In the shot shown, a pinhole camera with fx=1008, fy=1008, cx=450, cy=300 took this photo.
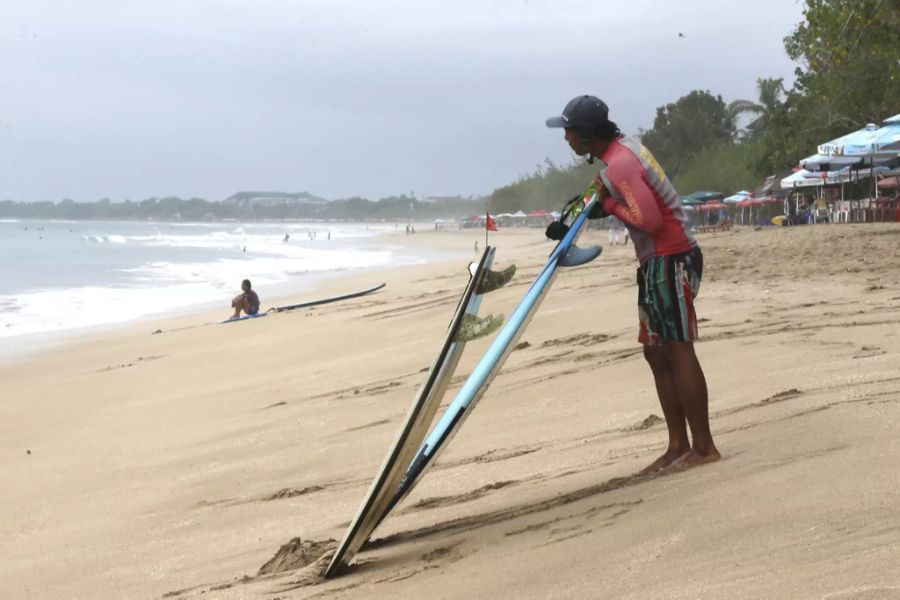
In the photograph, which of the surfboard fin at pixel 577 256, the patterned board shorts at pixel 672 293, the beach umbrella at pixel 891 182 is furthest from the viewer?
the beach umbrella at pixel 891 182

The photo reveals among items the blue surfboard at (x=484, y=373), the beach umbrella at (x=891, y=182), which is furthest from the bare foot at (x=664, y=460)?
the beach umbrella at (x=891, y=182)

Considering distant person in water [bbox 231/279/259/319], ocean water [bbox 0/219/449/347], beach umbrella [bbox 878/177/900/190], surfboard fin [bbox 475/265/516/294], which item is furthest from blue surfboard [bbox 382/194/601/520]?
beach umbrella [bbox 878/177/900/190]

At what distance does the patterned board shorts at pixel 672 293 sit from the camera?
349cm

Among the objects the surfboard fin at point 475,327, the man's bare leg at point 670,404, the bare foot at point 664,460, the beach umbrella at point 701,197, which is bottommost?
the bare foot at point 664,460

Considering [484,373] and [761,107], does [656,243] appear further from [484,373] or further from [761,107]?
[761,107]

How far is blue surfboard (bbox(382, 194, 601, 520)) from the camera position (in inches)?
127

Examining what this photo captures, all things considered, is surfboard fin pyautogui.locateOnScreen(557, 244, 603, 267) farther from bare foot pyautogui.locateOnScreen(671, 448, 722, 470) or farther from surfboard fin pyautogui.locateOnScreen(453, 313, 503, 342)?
bare foot pyautogui.locateOnScreen(671, 448, 722, 470)

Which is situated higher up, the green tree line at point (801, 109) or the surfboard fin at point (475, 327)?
the green tree line at point (801, 109)

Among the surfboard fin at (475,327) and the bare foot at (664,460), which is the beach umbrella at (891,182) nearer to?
the bare foot at (664,460)

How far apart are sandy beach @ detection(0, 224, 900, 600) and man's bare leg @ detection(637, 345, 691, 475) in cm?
17

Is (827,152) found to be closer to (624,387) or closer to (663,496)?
(624,387)

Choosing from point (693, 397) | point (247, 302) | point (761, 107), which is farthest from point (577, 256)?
point (761, 107)

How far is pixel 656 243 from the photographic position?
352 cm

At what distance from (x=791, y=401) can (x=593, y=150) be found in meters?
1.50
